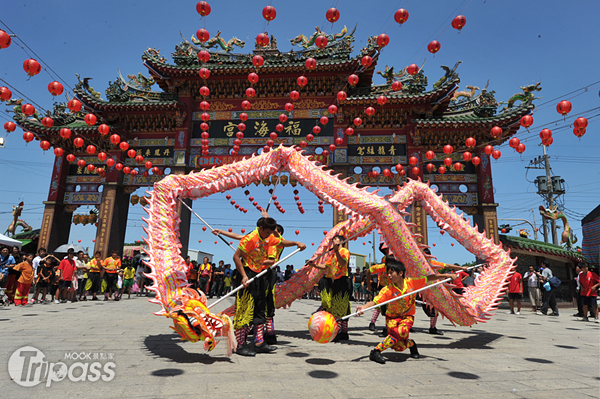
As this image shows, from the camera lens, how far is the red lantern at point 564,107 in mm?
6211

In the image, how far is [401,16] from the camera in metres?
6.19

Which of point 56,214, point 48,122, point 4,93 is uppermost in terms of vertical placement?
point 48,122

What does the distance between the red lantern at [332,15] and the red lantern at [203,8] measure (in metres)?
2.37

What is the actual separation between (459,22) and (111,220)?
45.3ft

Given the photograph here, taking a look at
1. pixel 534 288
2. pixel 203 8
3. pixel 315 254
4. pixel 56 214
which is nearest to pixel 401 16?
pixel 203 8

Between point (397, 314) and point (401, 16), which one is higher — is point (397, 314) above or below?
below

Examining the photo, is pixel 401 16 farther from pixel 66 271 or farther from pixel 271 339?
pixel 66 271

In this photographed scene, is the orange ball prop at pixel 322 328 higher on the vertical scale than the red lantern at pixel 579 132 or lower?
lower

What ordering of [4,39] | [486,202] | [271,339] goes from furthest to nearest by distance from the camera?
1. [486,202]
2. [4,39]
3. [271,339]

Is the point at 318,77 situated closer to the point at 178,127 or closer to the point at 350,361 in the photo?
the point at 178,127

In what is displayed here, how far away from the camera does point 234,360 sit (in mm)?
3293

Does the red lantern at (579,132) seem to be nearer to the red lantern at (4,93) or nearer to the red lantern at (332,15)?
the red lantern at (332,15)

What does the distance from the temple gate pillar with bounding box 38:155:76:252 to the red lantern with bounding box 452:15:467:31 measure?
1595cm

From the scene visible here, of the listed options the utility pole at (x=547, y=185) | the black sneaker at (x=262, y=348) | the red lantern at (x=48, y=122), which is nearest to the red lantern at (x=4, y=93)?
the red lantern at (x=48, y=122)
